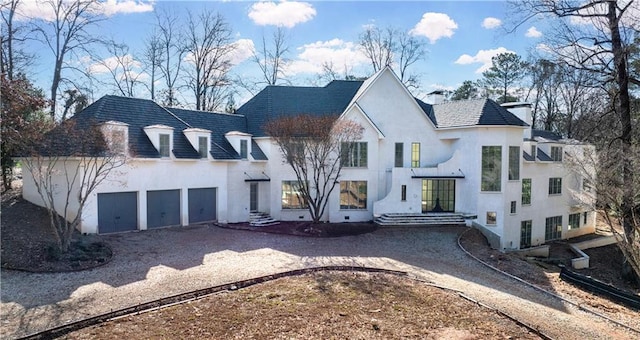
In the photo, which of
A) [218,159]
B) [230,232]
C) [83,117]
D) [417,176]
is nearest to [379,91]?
[417,176]

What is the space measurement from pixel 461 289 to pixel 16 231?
17542 mm

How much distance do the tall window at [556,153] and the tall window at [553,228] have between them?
4406 mm

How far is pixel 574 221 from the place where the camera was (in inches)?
1161

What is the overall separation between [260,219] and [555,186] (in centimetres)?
2173

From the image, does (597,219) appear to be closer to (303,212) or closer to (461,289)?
→ (303,212)

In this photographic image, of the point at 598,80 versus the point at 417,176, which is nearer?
the point at 598,80

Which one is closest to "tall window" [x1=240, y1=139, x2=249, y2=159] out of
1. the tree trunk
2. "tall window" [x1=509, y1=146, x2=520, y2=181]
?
A: "tall window" [x1=509, y1=146, x2=520, y2=181]

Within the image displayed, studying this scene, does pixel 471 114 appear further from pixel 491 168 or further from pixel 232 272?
pixel 232 272

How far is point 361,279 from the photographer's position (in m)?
12.4

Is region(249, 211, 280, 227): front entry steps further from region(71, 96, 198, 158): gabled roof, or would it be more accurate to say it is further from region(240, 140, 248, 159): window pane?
region(71, 96, 198, 158): gabled roof

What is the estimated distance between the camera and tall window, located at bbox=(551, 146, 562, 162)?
2805 centimetres

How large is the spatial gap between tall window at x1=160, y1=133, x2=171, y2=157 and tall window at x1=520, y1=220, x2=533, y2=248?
2285 cm

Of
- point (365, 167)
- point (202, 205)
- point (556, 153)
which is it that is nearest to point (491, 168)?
point (365, 167)

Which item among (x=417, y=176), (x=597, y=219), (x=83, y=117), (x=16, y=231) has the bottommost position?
(x=597, y=219)
